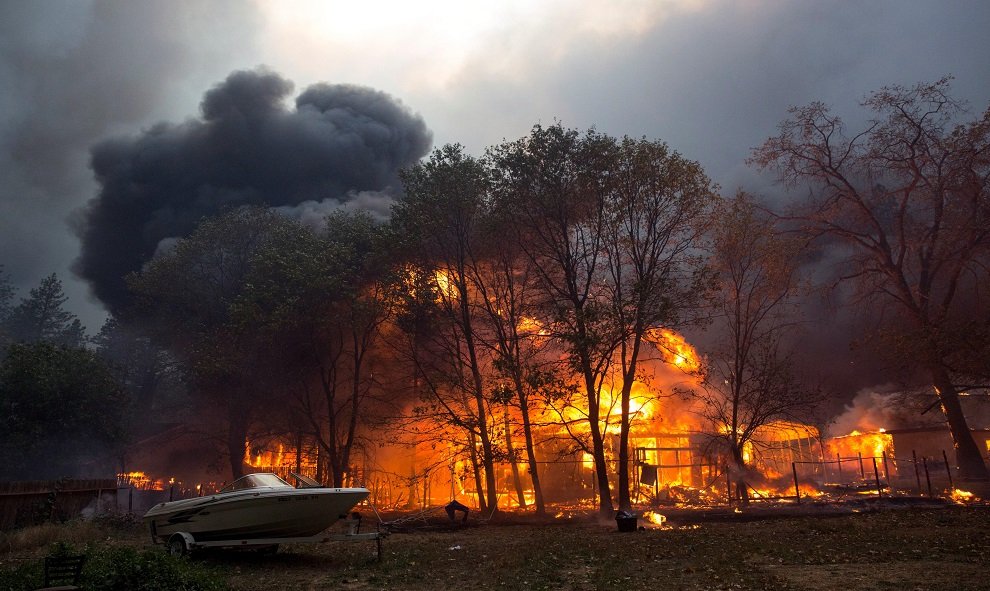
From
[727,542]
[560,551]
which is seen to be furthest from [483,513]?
[727,542]

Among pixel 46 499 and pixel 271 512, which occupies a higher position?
pixel 271 512

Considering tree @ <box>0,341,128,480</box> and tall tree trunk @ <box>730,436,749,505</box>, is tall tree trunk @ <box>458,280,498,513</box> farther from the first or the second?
tree @ <box>0,341,128,480</box>

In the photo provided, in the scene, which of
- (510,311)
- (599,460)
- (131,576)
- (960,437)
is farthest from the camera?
(960,437)

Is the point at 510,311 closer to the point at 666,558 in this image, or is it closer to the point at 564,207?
the point at 564,207

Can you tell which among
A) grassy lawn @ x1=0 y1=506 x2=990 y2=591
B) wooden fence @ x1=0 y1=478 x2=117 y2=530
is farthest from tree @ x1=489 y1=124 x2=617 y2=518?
wooden fence @ x1=0 y1=478 x2=117 y2=530

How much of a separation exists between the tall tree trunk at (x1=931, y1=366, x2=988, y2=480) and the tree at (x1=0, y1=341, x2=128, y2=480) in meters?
44.5

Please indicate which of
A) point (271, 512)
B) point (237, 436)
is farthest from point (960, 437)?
point (237, 436)

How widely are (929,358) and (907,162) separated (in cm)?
1085

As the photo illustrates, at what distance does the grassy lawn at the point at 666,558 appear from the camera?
34.8ft

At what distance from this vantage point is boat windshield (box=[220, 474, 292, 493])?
1468cm

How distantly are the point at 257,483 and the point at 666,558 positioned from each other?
1015cm

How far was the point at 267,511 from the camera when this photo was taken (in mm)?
13883

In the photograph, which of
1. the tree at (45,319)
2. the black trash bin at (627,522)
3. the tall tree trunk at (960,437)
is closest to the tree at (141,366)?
the tree at (45,319)

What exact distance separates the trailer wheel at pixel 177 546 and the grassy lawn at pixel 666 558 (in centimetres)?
60
